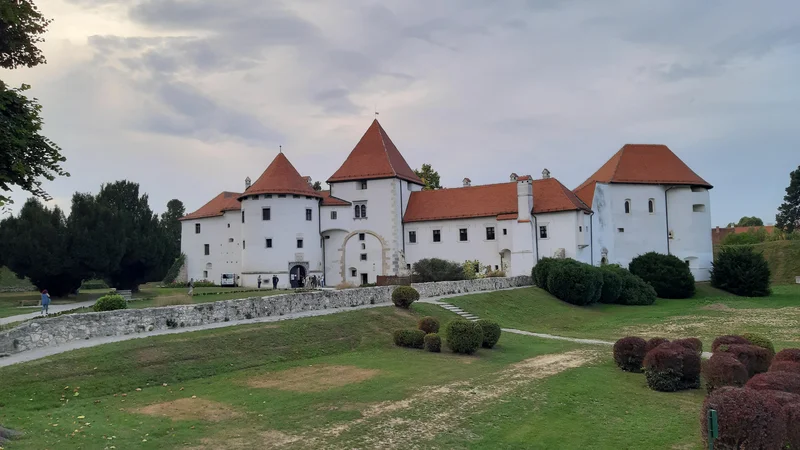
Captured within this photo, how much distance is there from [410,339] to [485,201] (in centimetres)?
2850

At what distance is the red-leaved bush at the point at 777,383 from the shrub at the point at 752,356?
3447 millimetres

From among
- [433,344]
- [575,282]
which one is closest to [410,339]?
[433,344]

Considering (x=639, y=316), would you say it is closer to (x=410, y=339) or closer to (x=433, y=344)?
(x=433, y=344)

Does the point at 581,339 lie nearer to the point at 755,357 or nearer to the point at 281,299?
the point at 755,357

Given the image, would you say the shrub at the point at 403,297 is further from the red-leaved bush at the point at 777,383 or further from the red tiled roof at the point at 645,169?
the red tiled roof at the point at 645,169

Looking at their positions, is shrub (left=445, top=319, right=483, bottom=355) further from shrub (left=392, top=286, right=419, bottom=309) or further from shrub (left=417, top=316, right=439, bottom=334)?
shrub (left=392, top=286, right=419, bottom=309)

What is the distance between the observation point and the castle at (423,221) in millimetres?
43438

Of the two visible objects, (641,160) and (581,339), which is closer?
(581,339)

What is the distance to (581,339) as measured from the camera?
78.2 feet

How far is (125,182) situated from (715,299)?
154ft

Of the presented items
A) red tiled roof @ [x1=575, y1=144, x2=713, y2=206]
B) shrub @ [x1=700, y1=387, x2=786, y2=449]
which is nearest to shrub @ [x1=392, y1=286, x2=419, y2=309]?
shrub @ [x1=700, y1=387, x2=786, y2=449]

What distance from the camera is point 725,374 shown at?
1304cm

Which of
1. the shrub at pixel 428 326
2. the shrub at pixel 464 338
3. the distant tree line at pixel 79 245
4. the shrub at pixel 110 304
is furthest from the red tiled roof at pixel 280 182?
the shrub at pixel 464 338

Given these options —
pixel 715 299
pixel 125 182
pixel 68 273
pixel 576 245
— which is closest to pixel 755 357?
pixel 576 245
